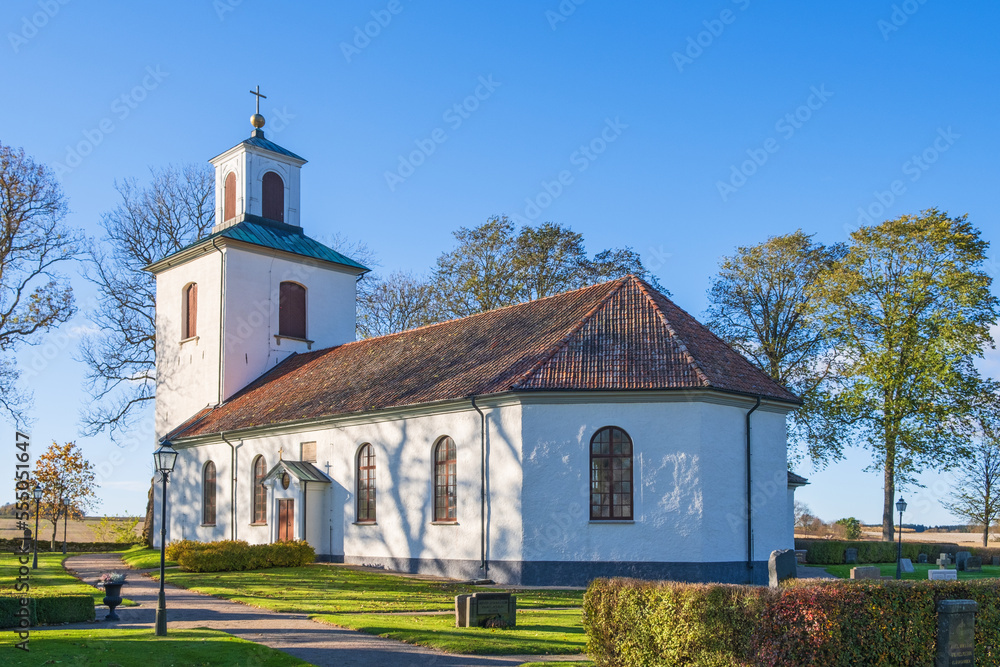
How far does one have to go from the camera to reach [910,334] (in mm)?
36500

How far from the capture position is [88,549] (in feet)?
134

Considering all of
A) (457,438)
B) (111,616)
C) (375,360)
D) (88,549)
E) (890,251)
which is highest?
(890,251)

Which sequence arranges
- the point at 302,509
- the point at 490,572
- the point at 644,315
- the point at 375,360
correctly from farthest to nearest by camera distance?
the point at 375,360, the point at 302,509, the point at 644,315, the point at 490,572

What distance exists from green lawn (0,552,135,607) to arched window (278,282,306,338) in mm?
11689

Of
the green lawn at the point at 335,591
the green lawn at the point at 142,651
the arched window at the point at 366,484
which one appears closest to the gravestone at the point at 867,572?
the green lawn at the point at 335,591

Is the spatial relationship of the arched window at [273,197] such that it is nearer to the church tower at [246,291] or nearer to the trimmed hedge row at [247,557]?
the church tower at [246,291]

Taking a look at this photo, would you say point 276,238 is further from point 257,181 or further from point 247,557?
point 247,557

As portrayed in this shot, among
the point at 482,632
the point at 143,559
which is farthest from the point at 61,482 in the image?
the point at 482,632

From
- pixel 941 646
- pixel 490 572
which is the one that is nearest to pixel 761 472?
pixel 490 572

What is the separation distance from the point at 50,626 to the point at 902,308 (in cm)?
3340

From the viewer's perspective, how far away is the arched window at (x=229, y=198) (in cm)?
3706

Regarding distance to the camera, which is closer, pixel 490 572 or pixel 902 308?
pixel 490 572

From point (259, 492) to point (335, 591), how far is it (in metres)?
11.1

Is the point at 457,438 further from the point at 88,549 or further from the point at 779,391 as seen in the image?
the point at 88,549
